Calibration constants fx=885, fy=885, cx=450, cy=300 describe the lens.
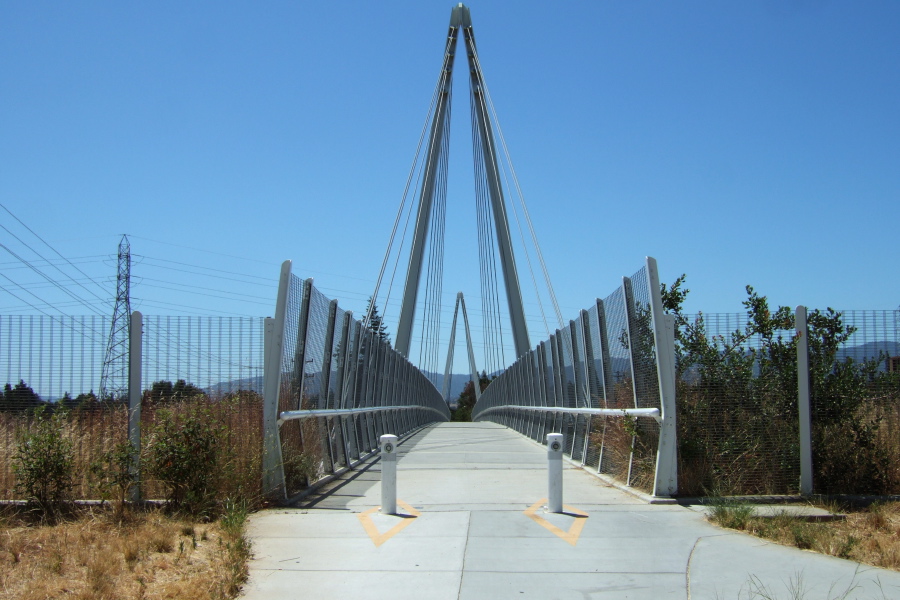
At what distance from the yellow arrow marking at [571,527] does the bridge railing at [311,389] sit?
8.29ft

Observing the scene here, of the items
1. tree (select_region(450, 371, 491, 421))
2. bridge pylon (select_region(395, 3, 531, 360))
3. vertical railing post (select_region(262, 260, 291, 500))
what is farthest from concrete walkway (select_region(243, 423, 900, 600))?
tree (select_region(450, 371, 491, 421))

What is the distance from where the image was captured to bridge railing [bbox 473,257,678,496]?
8781 millimetres

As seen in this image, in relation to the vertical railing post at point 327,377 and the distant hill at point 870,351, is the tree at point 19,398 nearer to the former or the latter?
the vertical railing post at point 327,377

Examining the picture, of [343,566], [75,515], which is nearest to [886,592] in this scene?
[343,566]

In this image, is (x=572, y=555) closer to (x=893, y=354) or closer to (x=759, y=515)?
(x=759, y=515)

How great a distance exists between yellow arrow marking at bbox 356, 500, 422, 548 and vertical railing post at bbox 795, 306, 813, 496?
393cm

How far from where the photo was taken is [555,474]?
8.33m

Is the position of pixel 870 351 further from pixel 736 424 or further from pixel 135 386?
pixel 135 386

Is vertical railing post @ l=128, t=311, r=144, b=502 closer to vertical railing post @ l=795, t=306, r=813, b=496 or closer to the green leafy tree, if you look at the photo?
the green leafy tree

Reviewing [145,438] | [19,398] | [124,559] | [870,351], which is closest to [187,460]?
[145,438]

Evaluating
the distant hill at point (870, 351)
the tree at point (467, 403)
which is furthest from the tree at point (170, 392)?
the tree at point (467, 403)

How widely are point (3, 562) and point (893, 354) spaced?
875 centimetres

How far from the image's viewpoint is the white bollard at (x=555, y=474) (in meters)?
8.25

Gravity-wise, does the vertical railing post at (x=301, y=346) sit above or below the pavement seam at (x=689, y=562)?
above
